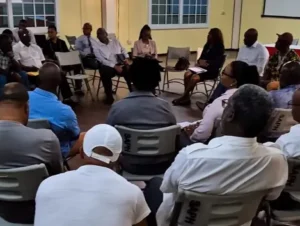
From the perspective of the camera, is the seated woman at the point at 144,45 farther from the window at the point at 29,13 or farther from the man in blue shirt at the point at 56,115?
the man in blue shirt at the point at 56,115

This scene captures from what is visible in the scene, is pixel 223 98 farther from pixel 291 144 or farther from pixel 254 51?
pixel 254 51

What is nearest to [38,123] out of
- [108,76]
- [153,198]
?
[153,198]

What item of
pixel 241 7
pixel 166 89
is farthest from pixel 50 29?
pixel 241 7

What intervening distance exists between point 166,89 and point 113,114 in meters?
4.78

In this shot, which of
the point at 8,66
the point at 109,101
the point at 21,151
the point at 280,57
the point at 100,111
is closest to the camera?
the point at 21,151

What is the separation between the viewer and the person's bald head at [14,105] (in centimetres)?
212

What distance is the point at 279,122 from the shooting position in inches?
116

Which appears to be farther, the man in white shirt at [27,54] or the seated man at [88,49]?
the seated man at [88,49]

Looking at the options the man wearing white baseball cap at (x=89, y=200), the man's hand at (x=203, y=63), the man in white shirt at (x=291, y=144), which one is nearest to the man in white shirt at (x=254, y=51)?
the man's hand at (x=203, y=63)

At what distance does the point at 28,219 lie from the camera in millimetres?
2021

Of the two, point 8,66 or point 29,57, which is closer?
point 8,66

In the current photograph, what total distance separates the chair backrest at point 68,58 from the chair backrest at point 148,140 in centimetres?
417

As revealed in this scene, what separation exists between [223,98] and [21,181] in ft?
5.36

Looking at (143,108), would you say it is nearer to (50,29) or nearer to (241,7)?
(50,29)
